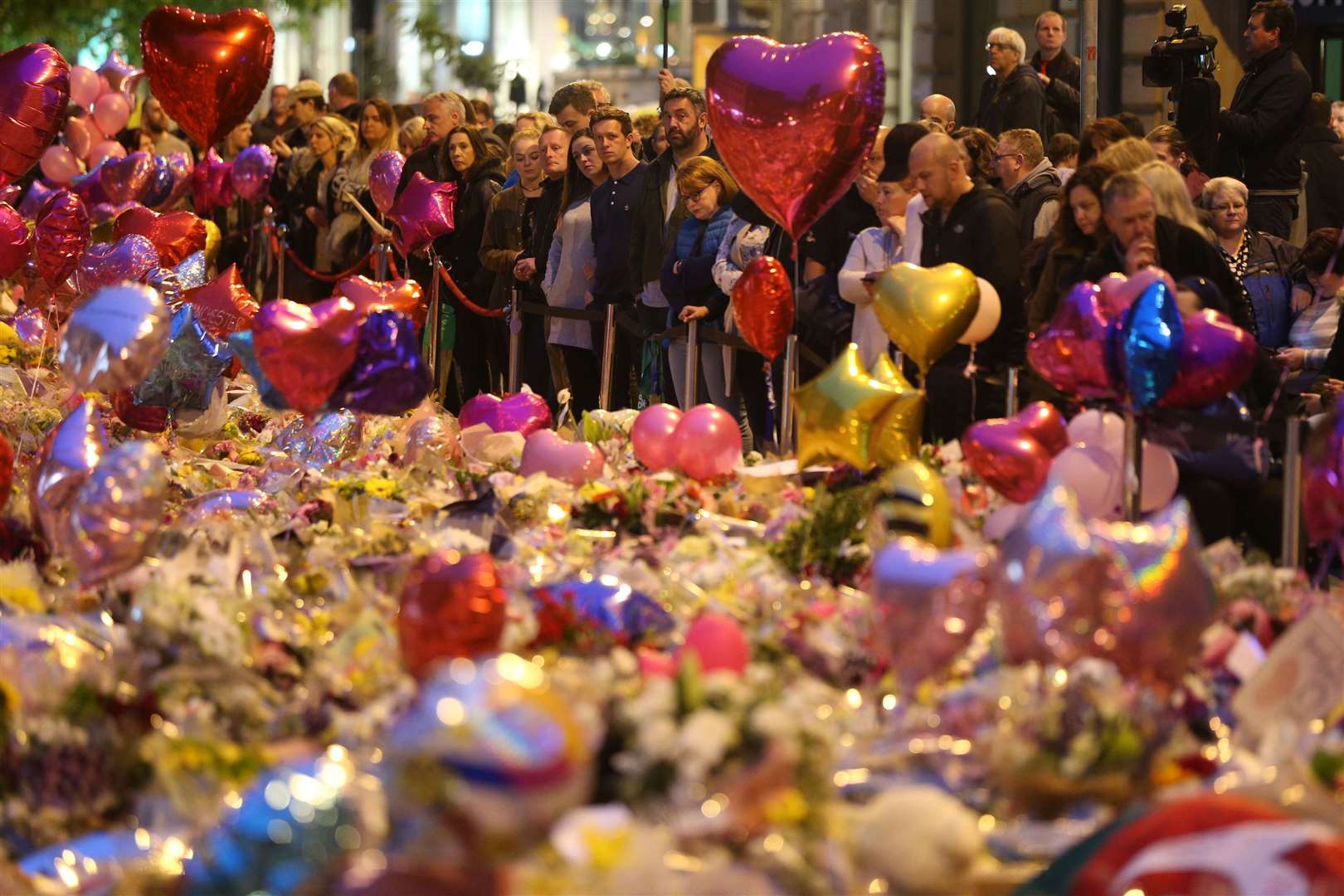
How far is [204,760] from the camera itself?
2775 mm

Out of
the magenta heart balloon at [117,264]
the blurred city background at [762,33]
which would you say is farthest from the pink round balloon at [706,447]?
the blurred city background at [762,33]

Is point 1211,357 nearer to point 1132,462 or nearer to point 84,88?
point 1132,462

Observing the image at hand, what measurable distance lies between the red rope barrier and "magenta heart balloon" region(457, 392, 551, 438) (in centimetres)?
257

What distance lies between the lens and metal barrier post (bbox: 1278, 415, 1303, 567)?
3809 millimetres

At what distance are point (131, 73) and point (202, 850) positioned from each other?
10884mm

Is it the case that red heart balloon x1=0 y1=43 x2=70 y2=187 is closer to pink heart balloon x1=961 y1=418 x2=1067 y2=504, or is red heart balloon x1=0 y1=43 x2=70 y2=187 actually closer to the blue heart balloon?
pink heart balloon x1=961 y1=418 x2=1067 y2=504

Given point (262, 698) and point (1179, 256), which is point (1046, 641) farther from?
point (1179, 256)

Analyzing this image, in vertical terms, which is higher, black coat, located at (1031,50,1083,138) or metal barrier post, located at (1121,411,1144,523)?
black coat, located at (1031,50,1083,138)

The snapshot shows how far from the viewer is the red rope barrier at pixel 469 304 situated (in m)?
8.32

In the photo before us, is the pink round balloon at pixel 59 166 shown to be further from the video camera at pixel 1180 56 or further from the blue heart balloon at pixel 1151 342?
the blue heart balloon at pixel 1151 342

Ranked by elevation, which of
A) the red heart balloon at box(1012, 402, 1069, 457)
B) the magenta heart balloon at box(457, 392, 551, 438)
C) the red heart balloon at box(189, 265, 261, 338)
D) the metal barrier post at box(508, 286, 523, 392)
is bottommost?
the metal barrier post at box(508, 286, 523, 392)

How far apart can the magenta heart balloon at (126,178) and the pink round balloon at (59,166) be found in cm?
134

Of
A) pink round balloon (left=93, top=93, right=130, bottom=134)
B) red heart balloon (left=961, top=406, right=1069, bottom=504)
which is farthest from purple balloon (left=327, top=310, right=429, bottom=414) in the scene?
pink round balloon (left=93, top=93, right=130, bottom=134)

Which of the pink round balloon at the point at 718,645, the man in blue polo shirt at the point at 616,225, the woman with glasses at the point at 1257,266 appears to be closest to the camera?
the pink round balloon at the point at 718,645
